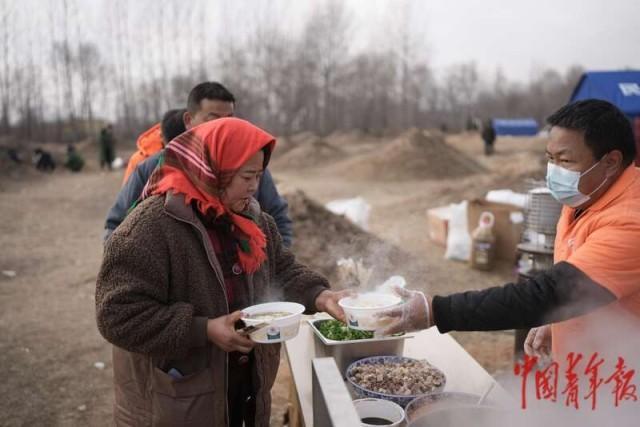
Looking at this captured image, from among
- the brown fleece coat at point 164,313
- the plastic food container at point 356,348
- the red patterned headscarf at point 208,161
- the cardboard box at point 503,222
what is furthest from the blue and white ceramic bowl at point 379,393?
the cardboard box at point 503,222

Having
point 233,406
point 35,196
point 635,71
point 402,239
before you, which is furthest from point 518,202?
point 35,196

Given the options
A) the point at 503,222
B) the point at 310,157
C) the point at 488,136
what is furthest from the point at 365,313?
the point at 488,136

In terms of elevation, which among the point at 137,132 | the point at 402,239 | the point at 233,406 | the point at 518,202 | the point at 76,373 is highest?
the point at 233,406

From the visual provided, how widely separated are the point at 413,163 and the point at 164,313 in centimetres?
1922

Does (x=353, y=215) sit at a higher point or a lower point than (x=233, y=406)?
lower

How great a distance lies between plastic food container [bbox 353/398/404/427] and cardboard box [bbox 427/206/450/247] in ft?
23.1

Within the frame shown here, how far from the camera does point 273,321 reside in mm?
1642

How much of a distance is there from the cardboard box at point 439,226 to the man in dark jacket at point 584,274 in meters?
6.82

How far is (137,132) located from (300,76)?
13014 millimetres

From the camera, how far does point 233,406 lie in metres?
1.94

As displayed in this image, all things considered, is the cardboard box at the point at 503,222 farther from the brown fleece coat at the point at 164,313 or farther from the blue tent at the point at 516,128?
the blue tent at the point at 516,128

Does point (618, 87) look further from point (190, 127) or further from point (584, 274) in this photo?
point (584, 274)

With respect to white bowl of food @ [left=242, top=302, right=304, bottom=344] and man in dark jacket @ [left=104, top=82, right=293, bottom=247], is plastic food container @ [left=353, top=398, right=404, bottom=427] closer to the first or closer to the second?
white bowl of food @ [left=242, top=302, right=304, bottom=344]

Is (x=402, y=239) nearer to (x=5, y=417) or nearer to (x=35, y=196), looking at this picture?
(x=5, y=417)
